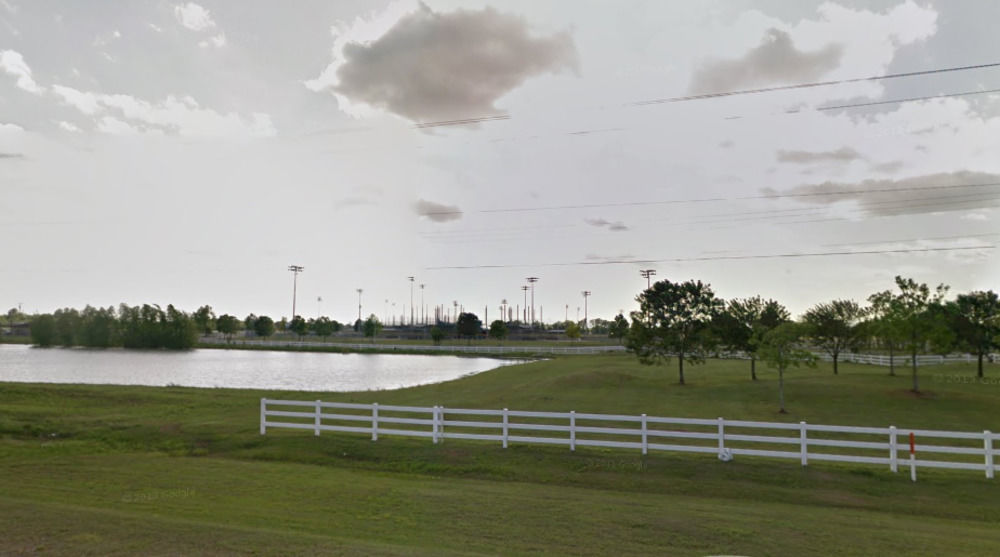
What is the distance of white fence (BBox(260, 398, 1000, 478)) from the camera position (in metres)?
16.7

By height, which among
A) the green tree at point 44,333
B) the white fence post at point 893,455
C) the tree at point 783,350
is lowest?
the green tree at point 44,333

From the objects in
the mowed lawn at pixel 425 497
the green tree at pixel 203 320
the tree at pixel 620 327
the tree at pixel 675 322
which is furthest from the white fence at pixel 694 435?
the green tree at pixel 203 320

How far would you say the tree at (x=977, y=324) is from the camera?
5269 cm

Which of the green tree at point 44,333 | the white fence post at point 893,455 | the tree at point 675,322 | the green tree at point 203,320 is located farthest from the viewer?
the green tree at point 203,320

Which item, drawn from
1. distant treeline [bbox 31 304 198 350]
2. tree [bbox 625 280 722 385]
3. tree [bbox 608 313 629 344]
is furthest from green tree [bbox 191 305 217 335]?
tree [bbox 625 280 722 385]

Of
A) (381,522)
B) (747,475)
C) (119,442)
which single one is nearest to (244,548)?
(381,522)

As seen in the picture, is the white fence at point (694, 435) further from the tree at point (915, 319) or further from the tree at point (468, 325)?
the tree at point (468, 325)

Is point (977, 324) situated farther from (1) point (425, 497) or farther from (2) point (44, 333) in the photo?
(2) point (44, 333)

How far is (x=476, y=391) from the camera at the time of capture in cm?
4072

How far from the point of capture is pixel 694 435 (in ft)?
58.4

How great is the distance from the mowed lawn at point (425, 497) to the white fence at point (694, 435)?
47 centimetres

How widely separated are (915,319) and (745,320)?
12.9m

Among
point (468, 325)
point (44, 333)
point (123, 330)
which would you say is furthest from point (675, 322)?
point (44, 333)

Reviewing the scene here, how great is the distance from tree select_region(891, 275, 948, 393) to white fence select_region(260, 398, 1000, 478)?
1364cm
